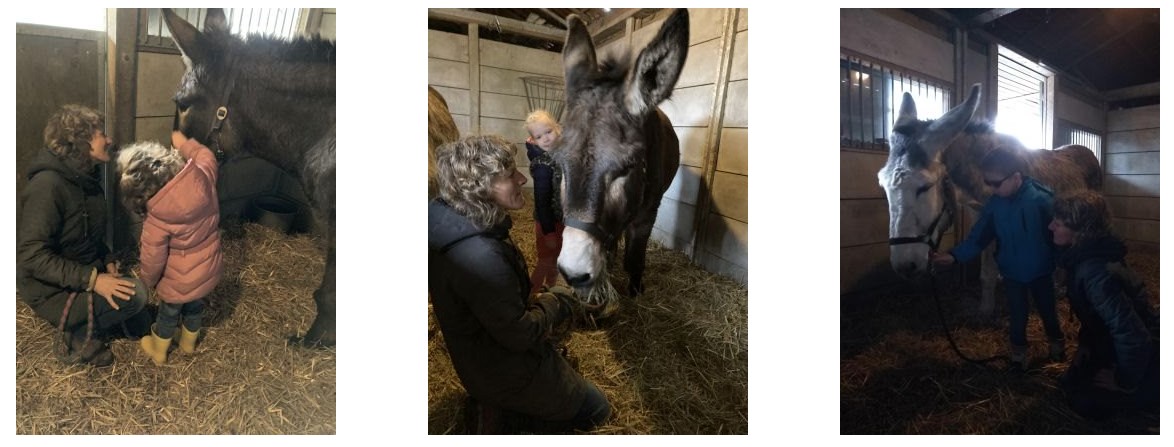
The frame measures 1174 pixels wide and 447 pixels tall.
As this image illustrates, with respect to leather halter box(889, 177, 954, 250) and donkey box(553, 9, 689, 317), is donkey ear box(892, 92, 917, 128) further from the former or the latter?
donkey box(553, 9, 689, 317)

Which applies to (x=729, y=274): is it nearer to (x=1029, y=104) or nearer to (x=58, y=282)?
(x=1029, y=104)

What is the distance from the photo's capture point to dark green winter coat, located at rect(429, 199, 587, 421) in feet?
6.93

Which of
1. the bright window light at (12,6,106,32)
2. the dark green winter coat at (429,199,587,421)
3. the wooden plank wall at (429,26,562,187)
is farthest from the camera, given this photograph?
the bright window light at (12,6,106,32)

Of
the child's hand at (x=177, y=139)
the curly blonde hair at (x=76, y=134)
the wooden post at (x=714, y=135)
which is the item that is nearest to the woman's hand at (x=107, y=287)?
the curly blonde hair at (x=76, y=134)

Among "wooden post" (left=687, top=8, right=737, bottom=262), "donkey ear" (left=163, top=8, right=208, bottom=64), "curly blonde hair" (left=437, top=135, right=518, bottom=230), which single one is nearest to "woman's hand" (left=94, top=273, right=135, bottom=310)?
"donkey ear" (left=163, top=8, right=208, bottom=64)

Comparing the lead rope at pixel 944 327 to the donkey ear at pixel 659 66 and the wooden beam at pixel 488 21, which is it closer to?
the donkey ear at pixel 659 66

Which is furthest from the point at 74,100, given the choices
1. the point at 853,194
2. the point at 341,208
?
the point at 853,194

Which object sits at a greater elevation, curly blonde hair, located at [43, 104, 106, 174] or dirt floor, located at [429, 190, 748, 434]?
curly blonde hair, located at [43, 104, 106, 174]

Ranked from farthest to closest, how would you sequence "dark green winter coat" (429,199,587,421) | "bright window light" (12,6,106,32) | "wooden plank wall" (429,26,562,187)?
"bright window light" (12,6,106,32) < "wooden plank wall" (429,26,562,187) < "dark green winter coat" (429,199,587,421)

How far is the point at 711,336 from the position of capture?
2322mm

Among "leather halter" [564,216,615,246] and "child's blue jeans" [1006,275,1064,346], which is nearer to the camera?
"leather halter" [564,216,615,246]

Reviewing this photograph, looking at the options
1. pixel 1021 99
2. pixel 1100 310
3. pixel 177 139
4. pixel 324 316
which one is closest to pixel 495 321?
pixel 324 316

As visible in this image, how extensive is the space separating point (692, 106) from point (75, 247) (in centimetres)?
175

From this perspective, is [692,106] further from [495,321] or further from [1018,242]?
[1018,242]
